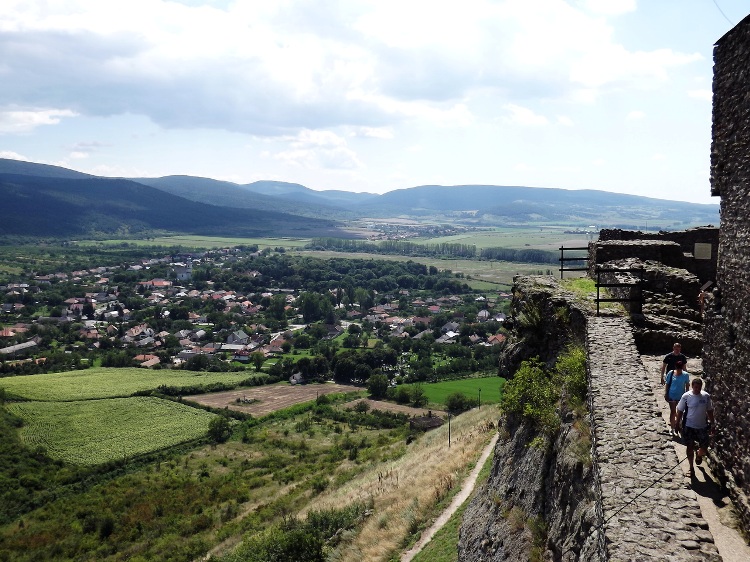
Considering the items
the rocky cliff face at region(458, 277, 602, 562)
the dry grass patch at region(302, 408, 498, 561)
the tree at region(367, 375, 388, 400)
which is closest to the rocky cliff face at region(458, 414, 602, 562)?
the rocky cliff face at region(458, 277, 602, 562)

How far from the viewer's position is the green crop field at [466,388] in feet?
182

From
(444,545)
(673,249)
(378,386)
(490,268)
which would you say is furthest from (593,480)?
(490,268)

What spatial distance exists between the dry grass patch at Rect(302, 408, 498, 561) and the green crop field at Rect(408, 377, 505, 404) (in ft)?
87.5

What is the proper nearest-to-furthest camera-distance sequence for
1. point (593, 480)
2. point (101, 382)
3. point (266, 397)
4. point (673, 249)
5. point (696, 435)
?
point (593, 480) → point (696, 435) → point (673, 249) → point (266, 397) → point (101, 382)

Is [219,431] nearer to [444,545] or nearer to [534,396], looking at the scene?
[444,545]

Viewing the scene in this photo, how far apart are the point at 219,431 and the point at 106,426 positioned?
11667mm

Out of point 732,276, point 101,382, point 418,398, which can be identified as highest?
point 732,276

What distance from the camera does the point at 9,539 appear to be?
107 ft

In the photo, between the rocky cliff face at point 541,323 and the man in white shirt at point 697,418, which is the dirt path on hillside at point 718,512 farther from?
the rocky cliff face at point 541,323

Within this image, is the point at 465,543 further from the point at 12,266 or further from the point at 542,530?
the point at 12,266

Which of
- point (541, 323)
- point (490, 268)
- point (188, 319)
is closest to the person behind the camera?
point (541, 323)

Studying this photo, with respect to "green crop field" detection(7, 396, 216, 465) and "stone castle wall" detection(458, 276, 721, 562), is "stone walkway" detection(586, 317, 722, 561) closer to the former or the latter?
"stone castle wall" detection(458, 276, 721, 562)

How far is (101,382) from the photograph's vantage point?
6644 cm

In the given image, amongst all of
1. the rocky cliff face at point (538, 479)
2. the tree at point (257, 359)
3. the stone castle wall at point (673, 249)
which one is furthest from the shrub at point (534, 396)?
the tree at point (257, 359)
